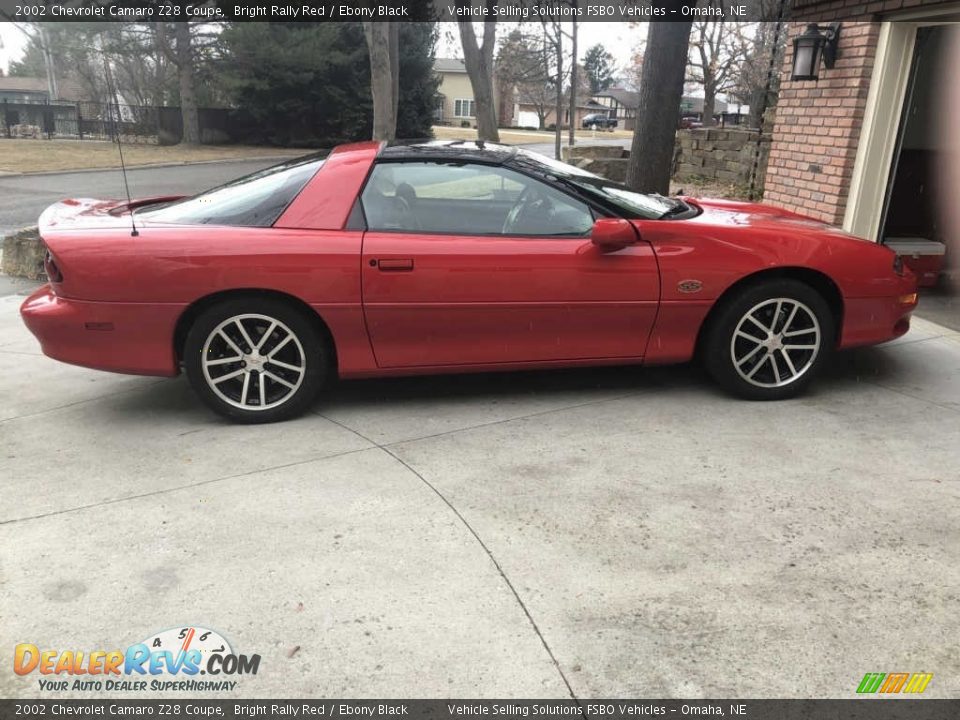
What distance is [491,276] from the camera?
3.94m

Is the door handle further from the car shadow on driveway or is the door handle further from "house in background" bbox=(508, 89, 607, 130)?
"house in background" bbox=(508, 89, 607, 130)

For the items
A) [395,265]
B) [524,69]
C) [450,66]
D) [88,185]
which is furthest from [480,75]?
[450,66]

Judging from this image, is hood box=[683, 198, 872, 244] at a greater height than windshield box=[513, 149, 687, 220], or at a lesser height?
lesser

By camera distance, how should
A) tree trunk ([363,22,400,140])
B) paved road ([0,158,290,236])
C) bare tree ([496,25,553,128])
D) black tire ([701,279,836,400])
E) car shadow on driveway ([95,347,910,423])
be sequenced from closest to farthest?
black tire ([701,279,836,400])
car shadow on driveway ([95,347,910,423])
paved road ([0,158,290,236])
tree trunk ([363,22,400,140])
bare tree ([496,25,553,128])

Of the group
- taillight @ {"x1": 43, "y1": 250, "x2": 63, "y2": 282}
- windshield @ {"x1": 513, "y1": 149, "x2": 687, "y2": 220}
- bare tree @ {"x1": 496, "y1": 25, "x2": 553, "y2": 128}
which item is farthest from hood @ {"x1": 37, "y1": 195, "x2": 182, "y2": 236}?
bare tree @ {"x1": 496, "y1": 25, "x2": 553, "y2": 128}

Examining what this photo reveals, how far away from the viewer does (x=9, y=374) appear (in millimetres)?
4973

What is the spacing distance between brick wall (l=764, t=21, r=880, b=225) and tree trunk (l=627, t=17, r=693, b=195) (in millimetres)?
1022

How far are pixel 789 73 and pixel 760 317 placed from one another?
4.39 metres

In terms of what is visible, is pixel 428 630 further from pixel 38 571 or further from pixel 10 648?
pixel 38 571

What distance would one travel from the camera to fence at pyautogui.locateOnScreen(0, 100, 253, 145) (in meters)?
33.2

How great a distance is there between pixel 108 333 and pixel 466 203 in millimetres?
1966

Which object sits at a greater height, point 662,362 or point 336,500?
point 662,362

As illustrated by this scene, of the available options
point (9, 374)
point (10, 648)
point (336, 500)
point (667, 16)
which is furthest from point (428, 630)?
point (667, 16)

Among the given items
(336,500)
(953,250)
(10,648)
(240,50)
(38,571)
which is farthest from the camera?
(240,50)
